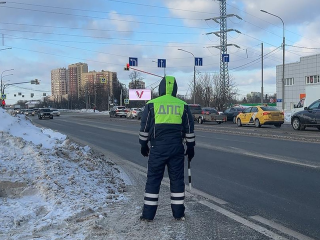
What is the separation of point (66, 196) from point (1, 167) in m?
1.63

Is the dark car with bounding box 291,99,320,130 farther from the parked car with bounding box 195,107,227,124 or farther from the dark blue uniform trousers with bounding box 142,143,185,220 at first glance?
the dark blue uniform trousers with bounding box 142,143,185,220

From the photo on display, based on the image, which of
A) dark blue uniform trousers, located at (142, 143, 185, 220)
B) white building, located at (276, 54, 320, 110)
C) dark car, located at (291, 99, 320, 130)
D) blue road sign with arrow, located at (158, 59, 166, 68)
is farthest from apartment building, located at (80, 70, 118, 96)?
dark blue uniform trousers, located at (142, 143, 185, 220)

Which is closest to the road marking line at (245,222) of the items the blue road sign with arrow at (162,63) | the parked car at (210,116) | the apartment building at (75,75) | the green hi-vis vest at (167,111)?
the green hi-vis vest at (167,111)

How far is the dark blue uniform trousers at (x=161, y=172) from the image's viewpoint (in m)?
4.84

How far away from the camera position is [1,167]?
21.5 feet

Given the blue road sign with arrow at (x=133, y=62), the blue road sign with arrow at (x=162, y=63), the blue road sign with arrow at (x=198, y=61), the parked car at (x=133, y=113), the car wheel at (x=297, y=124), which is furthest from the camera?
the parked car at (x=133, y=113)

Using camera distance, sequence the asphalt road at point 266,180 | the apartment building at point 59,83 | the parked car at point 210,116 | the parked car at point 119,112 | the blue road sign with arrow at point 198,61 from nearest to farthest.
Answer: the asphalt road at point 266,180 → the parked car at point 210,116 → the blue road sign with arrow at point 198,61 → the parked car at point 119,112 → the apartment building at point 59,83

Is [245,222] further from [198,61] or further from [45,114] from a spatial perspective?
[45,114]

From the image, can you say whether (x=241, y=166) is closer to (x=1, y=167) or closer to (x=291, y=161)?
(x=291, y=161)

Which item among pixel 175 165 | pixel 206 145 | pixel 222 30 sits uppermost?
pixel 222 30

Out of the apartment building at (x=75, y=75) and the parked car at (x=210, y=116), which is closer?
the parked car at (x=210, y=116)

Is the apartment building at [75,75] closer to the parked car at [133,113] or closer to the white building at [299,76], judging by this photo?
the white building at [299,76]

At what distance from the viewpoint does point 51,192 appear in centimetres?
579

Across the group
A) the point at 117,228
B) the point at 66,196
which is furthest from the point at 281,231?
the point at 66,196
